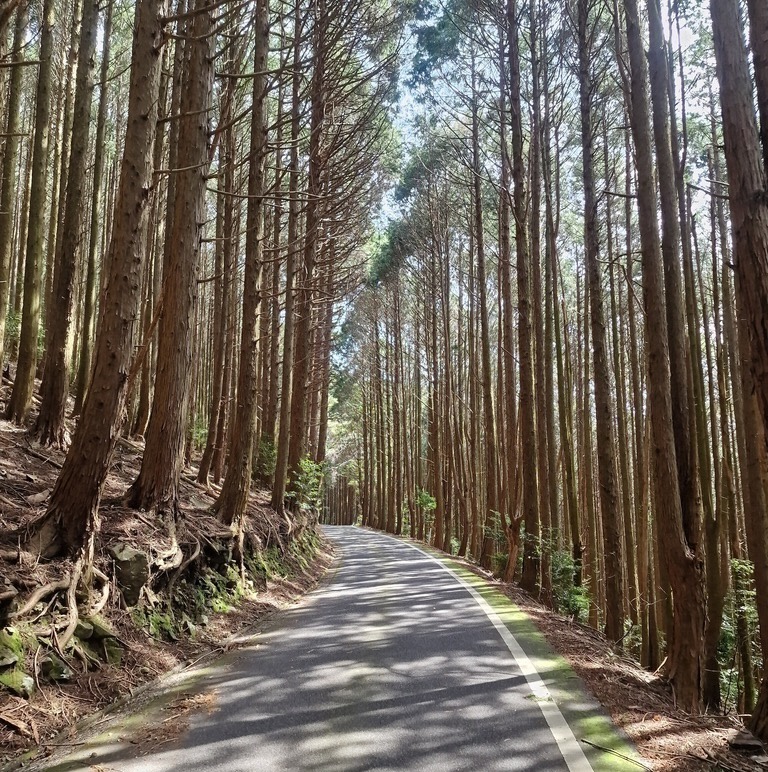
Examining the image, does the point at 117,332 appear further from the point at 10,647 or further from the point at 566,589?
the point at 566,589

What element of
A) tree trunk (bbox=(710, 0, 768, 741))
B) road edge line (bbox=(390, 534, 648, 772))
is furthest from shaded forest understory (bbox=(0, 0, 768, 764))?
road edge line (bbox=(390, 534, 648, 772))

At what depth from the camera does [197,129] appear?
803 centimetres

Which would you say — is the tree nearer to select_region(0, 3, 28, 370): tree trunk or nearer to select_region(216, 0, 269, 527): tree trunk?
select_region(0, 3, 28, 370): tree trunk

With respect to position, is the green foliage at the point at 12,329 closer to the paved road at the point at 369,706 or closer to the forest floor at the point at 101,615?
the forest floor at the point at 101,615

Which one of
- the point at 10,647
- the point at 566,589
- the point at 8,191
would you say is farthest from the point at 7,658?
the point at 566,589

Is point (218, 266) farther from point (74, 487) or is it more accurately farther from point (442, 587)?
point (74, 487)

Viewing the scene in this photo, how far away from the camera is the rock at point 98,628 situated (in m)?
4.95

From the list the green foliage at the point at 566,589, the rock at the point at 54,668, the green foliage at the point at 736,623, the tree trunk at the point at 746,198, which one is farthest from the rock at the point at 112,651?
the green foliage at the point at 736,623

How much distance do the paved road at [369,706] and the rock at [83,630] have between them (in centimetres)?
103

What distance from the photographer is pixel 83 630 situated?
4855 millimetres

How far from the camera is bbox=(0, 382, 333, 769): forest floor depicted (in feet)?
12.7

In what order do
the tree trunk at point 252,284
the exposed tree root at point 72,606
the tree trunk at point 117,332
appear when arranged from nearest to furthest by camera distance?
1. the exposed tree root at point 72,606
2. the tree trunk at point 117,332
3. the tree trunk at point 252,284

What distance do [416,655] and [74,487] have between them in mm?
3475

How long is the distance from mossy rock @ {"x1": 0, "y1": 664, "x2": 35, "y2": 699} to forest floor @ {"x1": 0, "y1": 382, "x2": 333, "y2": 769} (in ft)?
0.12
